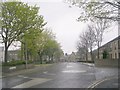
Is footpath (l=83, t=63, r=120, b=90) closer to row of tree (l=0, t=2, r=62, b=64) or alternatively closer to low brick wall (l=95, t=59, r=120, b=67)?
row of tree (l=0, t=2, r=62, b=64)

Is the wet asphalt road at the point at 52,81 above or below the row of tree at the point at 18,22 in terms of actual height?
below

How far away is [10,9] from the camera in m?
34.4

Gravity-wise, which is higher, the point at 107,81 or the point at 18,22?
the point at 18,22

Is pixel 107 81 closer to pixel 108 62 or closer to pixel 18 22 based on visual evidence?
pixel 18 22

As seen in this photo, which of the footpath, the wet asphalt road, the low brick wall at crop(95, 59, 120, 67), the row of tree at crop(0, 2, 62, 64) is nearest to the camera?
Result: the footpath

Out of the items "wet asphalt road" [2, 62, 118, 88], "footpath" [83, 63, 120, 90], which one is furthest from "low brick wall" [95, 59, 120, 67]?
"wet asphalt road" [2, 62, 118, 88]

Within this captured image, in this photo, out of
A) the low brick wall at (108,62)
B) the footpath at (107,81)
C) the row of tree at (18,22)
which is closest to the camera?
the footpath at (107,81)

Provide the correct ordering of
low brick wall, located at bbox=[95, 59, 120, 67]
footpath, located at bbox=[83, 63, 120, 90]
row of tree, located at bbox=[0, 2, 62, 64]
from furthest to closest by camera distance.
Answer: low brick wall, located at bbox=[95, 59, 120, 67] < row of tree, located at bbox=[0, 2, 62, 64] < footpath, located at bbox=[83, 63, 120, 90]

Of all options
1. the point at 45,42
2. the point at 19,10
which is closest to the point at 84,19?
the point at 19,10

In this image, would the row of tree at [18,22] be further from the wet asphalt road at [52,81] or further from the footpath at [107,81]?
the footpath at [107,81]

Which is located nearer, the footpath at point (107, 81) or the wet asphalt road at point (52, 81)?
the footpath at point (107, 81)

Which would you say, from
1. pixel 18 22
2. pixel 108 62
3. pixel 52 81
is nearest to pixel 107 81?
pixel 52 81

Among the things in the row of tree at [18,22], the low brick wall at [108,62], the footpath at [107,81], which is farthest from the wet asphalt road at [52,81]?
the low brick wall at [108,62]

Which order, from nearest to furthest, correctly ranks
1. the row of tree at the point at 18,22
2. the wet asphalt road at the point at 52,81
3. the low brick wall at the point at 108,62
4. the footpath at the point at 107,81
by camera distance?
1. the footpath at the point at 107,81
2. the wet asphalt road at the point at 52,81
3. the row of tree at the point at 18,22
4. the low brick wall at the point at 108,62
